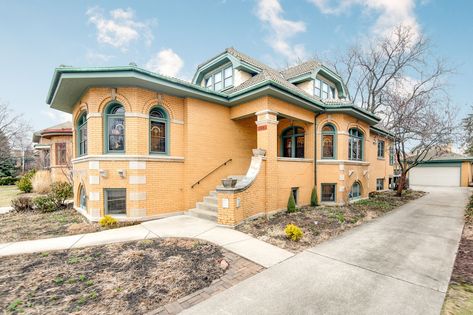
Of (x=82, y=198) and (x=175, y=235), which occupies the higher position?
(x=82, y=198)

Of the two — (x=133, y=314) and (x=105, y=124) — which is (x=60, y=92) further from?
(x=133, y=314)

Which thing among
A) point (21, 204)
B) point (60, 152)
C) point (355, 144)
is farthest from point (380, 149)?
point (60, 152)

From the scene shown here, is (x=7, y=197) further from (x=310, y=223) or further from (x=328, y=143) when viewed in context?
(x=328, y=143)

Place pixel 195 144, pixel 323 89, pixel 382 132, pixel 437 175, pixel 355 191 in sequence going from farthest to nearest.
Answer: pixel 437 175
pixel 382 132
pixel 323 89
pixel 355 191
pixel 195 144

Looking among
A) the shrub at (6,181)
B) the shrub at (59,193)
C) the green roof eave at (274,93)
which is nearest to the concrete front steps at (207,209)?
the green roof eave at (274,93)

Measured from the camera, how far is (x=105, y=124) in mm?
8117

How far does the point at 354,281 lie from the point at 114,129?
8974mm

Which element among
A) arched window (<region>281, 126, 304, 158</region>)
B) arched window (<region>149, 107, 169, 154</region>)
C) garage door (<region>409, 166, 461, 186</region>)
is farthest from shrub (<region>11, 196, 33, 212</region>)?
garage door (<region>409, 166, 461, 186</region>)

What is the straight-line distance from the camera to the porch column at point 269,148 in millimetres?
8883

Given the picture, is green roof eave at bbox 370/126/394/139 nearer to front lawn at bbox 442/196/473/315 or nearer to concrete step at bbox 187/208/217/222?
front lawn at bbox 442/196/473/315

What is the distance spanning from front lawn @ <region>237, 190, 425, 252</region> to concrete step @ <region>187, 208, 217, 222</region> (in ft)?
4.22

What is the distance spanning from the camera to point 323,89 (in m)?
14.4

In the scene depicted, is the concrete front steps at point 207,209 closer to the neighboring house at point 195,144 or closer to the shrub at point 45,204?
the neighboring house at point 195,144

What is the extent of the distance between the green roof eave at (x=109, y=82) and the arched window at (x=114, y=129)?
1.05 meters
